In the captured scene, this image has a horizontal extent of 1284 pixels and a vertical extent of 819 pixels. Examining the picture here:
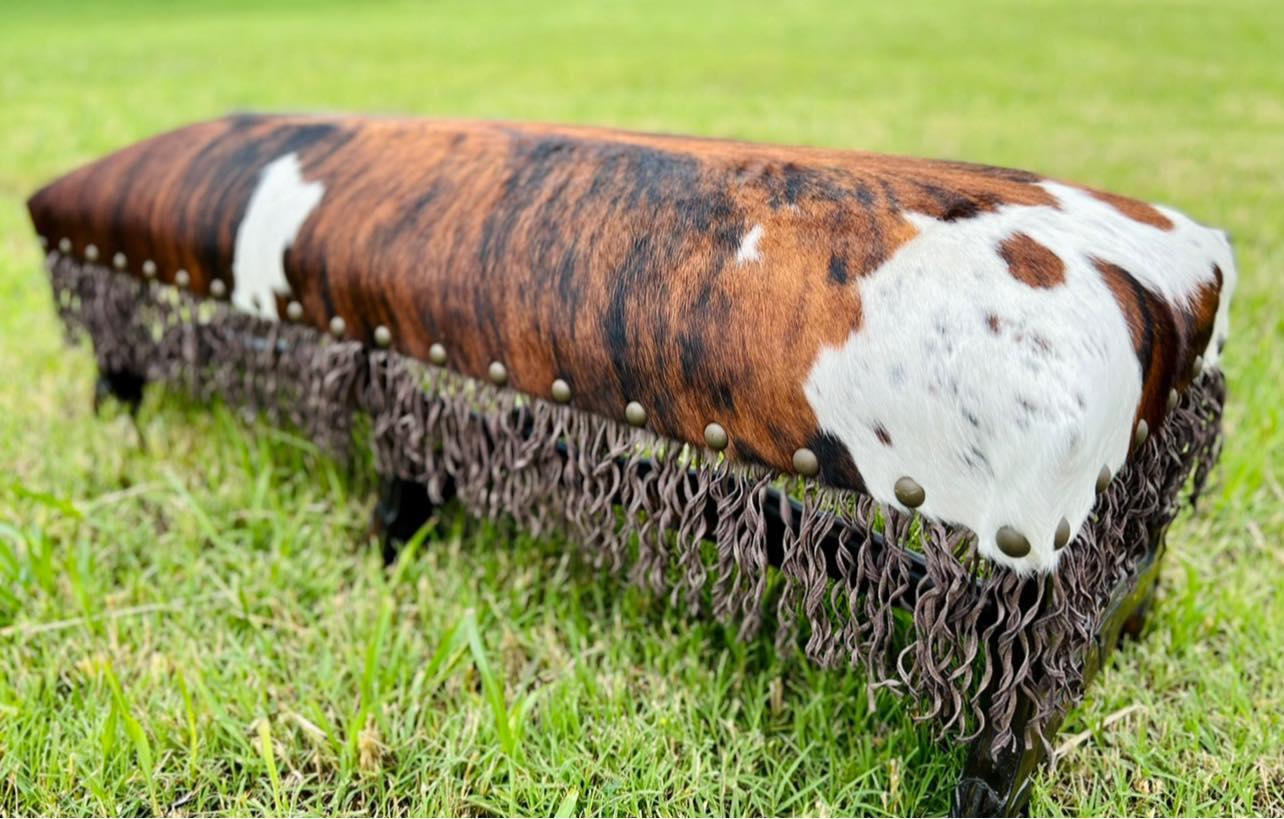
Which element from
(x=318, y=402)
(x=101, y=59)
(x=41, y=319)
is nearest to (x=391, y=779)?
(x=318, y=402)

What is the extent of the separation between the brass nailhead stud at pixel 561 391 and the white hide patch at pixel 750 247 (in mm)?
309

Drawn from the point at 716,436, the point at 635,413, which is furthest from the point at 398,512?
the point at 716,436

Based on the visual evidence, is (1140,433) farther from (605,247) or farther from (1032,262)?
(605,247)

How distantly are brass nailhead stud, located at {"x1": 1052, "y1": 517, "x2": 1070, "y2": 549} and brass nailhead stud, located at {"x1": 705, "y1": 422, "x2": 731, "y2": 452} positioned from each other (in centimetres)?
39

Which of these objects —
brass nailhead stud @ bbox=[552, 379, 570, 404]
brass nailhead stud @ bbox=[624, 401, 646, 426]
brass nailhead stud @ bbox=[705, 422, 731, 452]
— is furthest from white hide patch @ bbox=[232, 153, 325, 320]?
brass nailhead stud @ bbox=[705, 422, 731, 452]

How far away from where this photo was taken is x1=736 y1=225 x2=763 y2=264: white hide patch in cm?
121

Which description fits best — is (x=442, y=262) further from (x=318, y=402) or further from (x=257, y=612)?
(x=257, y=612)

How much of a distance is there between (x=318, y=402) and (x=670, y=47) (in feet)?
Result: 28.8

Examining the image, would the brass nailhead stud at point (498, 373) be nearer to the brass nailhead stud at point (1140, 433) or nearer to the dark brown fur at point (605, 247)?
the dark brown fur at point (605, 247)

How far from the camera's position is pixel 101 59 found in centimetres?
851

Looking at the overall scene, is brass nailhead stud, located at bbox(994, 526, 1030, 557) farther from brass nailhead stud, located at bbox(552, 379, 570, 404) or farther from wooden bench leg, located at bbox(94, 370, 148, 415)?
A: wooden bench leg, located at bbox(94, 370, 148, 415)

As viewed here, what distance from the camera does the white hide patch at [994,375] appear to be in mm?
978

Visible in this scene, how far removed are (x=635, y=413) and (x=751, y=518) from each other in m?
0.20

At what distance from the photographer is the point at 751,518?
125cm
